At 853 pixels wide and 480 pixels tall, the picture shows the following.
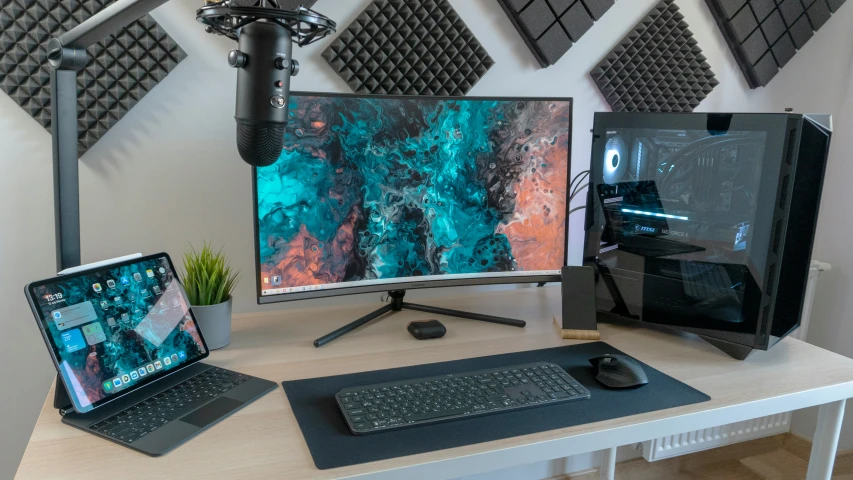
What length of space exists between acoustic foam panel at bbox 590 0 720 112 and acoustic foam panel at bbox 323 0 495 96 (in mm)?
438

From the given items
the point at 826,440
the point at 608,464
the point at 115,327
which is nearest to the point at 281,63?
the point at 115,327

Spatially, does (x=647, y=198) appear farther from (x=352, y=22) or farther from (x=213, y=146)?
(x=213, y=146)

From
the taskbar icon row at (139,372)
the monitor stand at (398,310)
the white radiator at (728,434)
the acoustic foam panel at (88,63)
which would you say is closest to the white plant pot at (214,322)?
the taskbar icon row at (139,372)

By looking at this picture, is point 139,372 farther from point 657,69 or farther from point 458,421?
point 657,69

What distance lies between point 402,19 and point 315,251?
26.9 inches

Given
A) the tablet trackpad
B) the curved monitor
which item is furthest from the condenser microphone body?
the tablet trackpad

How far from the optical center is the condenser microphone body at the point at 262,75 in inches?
35.2

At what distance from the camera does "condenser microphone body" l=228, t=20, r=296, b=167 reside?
0.89m

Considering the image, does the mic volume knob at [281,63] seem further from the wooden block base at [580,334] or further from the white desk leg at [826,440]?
the white desk leg at [826,440]

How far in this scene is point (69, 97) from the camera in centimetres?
102

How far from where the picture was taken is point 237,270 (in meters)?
1.58

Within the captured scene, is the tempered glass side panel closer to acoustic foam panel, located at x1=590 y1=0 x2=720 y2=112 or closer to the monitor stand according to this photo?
the monitor stand

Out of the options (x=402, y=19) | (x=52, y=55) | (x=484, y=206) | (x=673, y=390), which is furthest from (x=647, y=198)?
(x=52, y=55)

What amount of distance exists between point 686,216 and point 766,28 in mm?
1101
